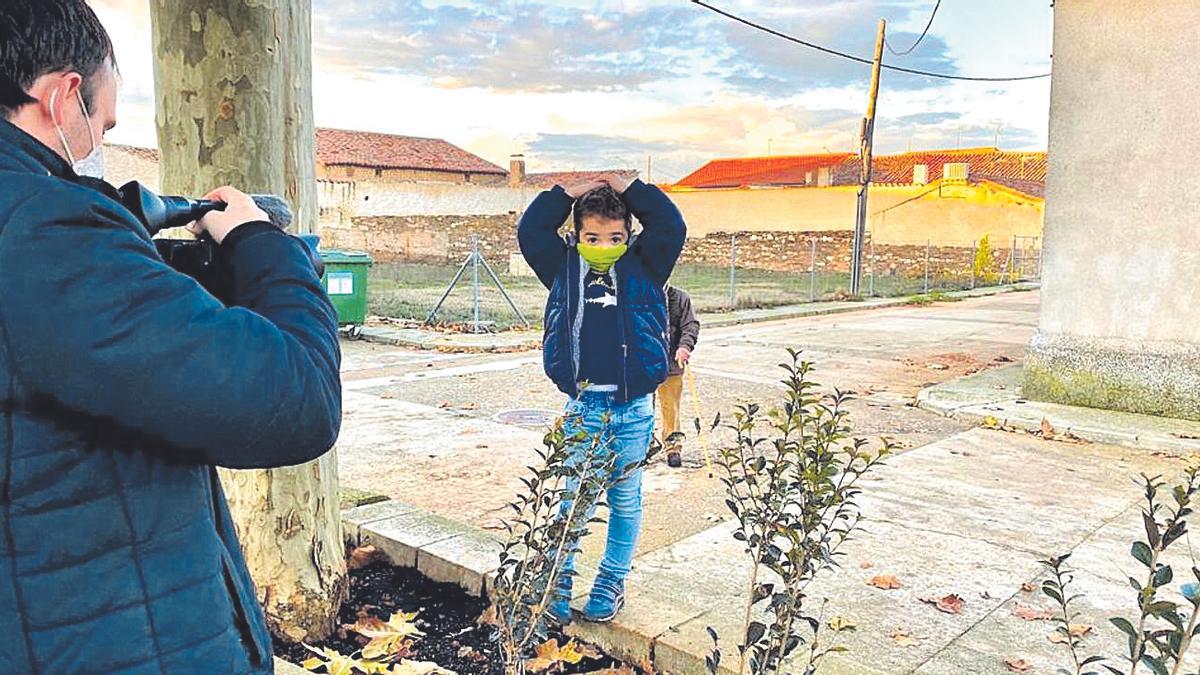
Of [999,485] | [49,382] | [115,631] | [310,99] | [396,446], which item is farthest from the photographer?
[396,446]

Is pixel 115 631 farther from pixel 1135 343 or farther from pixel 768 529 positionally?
pixel 1135 343

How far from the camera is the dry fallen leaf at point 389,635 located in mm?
3123

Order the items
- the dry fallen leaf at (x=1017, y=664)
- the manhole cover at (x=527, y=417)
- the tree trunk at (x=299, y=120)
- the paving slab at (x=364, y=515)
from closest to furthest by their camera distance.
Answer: the tree trunk at (x=299, y=120) → the dry fallen leaf at (x=1017, y=664) → the paving slab at (x=364, y=515) → the manhole cover at (x=527, y=417)

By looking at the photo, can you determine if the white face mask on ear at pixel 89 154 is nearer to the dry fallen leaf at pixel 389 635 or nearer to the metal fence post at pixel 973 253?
the dry fallen leaf at pixel 389 635

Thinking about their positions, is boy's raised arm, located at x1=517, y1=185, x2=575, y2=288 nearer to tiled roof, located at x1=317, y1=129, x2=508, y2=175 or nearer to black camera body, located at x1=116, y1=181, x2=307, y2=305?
black camera body, located at x1=116, y1=181, x2=307, y2=305

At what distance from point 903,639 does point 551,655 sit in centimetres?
135

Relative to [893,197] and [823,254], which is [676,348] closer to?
Result: [823,254]

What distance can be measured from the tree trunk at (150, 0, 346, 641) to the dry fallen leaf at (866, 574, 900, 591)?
2.30 metres

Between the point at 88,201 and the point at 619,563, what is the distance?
2560 millimetres

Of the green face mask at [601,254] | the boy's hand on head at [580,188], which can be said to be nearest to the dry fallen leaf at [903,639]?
the green face mask at [601,254]

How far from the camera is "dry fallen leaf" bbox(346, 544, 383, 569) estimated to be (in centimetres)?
403

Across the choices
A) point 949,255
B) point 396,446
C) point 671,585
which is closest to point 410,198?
A: point 949,255

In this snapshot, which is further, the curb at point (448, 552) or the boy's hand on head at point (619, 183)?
the boy's hand on head at point (619, 183)

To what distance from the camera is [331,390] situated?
4.33ft
